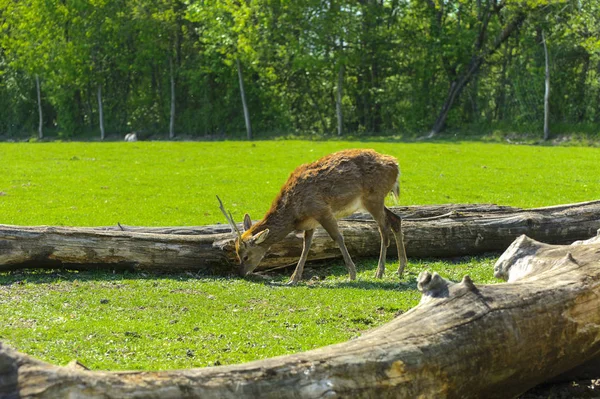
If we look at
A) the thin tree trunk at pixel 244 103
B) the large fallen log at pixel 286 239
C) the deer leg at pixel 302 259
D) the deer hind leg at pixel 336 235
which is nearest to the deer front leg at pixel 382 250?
the deer hind leg at pixel 336 235

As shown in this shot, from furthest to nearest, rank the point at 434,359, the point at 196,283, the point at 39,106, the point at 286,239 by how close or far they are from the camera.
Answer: the point at 39,106, the point at 286,239, the point at 196,283, the point at 434,359

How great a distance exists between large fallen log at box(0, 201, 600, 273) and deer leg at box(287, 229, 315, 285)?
1.50 feet

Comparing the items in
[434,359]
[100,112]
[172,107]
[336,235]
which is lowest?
[336,235]

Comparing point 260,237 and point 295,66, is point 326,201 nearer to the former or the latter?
point 260,237

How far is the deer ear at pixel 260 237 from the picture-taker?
1211 centimetres

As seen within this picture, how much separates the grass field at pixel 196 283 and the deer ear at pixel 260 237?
0.65m

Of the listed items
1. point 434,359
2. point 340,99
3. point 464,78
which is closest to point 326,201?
point 434,359

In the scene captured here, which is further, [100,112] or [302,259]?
[100,112]

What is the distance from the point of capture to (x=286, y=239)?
1322 cm

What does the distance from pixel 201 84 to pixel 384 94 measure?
13.3 metres

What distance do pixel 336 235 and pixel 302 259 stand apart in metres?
0.68

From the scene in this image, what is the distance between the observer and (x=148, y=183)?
25516 millimetres

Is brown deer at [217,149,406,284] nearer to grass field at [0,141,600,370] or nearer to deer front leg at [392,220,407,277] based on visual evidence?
deer front leg at [392,220,407,277]

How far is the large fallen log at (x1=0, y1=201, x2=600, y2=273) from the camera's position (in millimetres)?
12172
